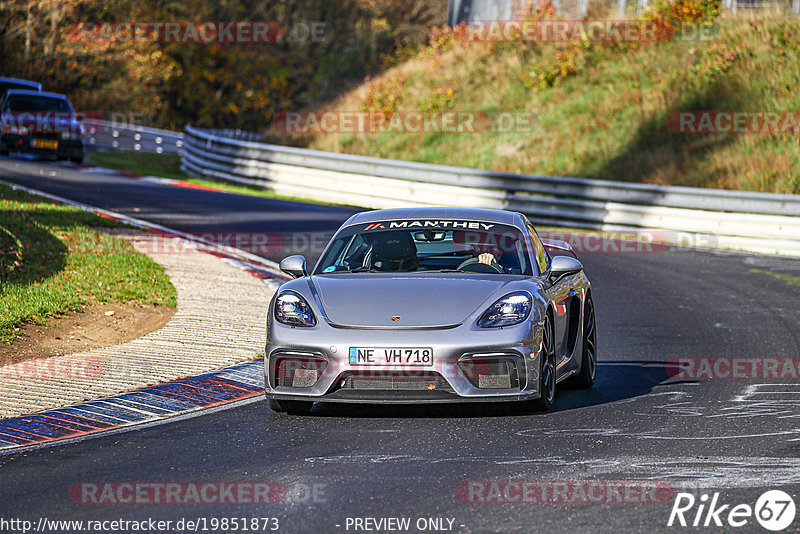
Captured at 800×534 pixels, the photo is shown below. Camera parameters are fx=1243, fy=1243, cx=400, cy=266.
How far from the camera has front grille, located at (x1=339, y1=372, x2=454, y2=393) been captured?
25.7ft

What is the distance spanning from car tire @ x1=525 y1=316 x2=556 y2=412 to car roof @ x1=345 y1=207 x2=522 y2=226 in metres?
1.28

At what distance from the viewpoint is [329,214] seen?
2281cm

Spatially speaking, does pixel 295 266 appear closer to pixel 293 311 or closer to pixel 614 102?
pixel 293 311

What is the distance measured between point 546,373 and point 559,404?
2.26ft

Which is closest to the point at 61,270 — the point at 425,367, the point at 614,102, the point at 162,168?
the point at 425,367

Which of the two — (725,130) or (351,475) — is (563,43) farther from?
(351,475)

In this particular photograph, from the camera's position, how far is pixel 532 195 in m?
25.6

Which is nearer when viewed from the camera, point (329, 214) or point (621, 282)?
point (621, 282)

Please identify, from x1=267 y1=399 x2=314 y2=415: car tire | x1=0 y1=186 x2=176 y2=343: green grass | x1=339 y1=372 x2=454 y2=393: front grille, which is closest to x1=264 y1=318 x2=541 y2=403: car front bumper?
x1=339 y1=372 x2=454 y2=393: front grille

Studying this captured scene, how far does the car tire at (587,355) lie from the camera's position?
31.6ft

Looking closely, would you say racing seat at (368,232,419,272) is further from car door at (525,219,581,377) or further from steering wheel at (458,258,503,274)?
car door at (525,219,581,377)

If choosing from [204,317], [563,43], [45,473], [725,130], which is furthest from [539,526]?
[563,43]

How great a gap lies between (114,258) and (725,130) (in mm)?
17402

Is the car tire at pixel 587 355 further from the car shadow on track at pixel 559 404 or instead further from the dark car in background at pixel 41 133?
Result: the dark car in background at pixel 41 133
